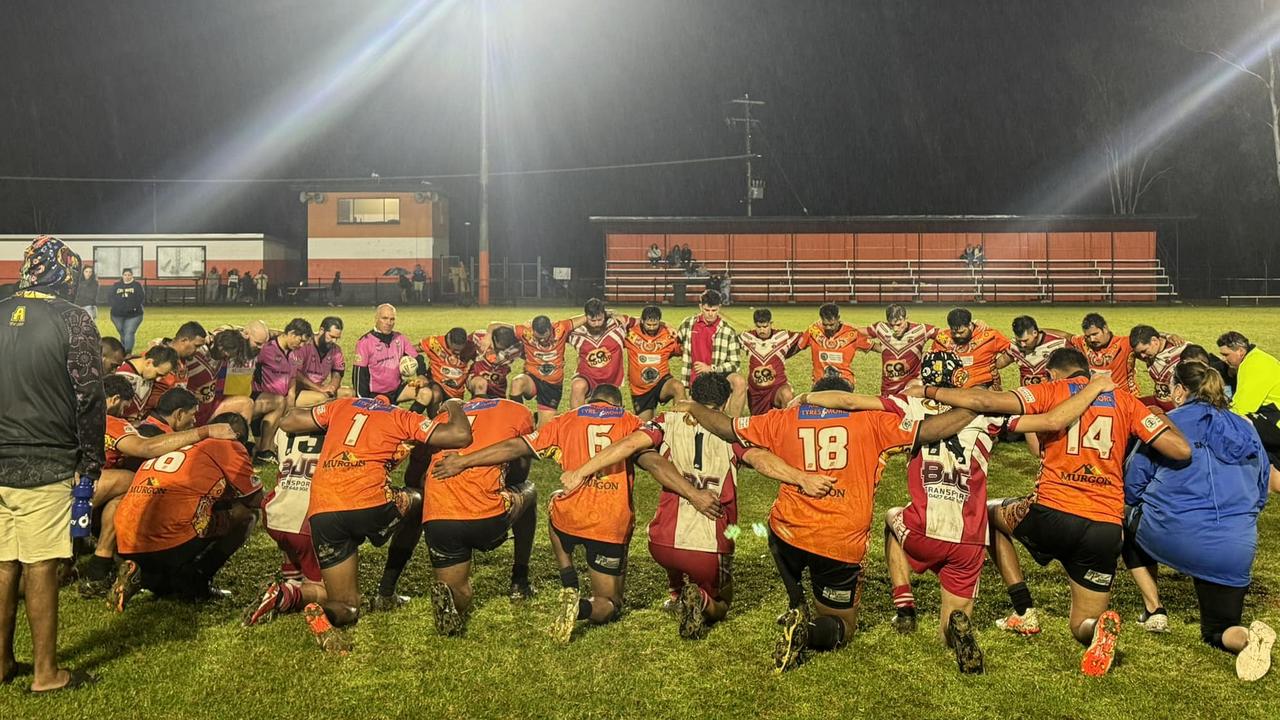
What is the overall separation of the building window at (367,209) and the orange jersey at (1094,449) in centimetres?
4966

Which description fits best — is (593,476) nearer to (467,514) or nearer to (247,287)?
(467,514)

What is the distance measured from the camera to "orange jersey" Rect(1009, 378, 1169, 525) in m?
6.13

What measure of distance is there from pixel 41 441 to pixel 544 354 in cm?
814

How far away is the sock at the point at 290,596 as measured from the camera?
22.1ft

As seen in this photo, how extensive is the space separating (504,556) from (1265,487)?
5831 mm

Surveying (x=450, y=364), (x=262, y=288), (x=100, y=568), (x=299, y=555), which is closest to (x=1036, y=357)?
(x=450, y=364)

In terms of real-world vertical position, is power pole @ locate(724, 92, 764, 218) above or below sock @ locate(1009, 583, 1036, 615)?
above

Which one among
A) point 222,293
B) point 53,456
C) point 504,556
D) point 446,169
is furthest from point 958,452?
point 446,169

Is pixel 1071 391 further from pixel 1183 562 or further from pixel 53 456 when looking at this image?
pixel 53 456

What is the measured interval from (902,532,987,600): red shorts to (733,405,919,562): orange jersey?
1.55 feet

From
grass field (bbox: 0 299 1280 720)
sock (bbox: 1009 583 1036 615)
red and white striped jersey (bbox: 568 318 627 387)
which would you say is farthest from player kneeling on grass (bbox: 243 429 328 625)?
red and white striped jersey (bbox: 568 318 627 387)

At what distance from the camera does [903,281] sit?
163 feet

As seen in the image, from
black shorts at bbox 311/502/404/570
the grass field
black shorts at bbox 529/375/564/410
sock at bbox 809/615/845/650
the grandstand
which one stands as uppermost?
the grandstand

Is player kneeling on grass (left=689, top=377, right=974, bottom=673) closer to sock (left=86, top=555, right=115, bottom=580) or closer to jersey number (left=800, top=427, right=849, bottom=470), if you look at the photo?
jersey number (left=800, top=427, right=849, bottom=470)
